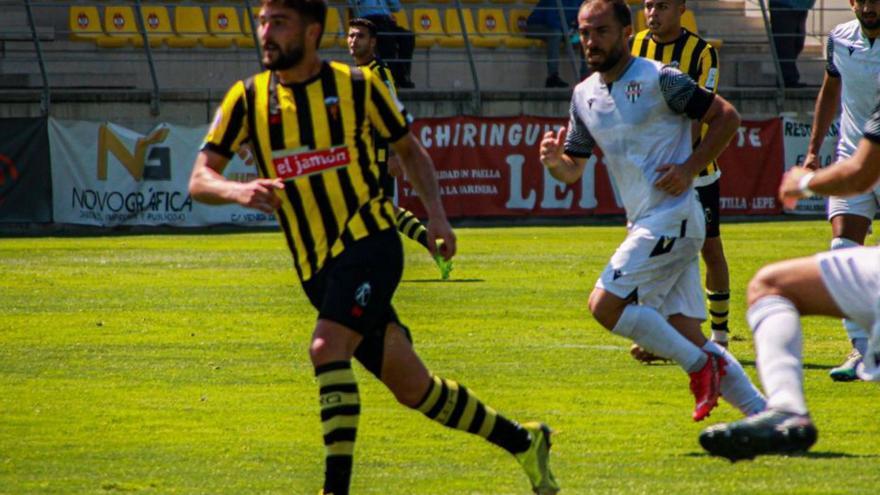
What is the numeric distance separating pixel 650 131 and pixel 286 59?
7.75 ft

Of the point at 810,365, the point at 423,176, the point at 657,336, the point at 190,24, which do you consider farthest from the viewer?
the point at 190,24

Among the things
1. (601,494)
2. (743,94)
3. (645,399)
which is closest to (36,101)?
(743,94)

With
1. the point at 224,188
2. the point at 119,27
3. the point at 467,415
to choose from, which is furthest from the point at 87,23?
the point at 467,415

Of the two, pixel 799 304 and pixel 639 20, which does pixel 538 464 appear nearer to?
pixel 799 304

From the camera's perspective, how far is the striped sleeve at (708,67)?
11.0 meters

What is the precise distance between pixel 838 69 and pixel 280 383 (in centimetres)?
392

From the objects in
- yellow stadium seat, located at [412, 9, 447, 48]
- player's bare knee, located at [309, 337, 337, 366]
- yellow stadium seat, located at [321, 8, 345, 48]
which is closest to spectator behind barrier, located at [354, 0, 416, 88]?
yellow stadium seat, located at [321, 8, 345, 48]

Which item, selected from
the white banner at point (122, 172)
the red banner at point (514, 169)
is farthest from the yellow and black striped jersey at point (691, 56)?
the red banner at point (514, 169)

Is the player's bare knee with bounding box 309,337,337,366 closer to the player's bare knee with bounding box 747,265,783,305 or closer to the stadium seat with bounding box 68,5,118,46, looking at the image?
the player's bare knee with bounding box 747,265,783,305

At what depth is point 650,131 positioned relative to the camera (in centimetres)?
812

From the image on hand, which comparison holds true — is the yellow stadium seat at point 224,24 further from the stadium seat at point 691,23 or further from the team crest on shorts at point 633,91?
the team crest on shorts at point 633,91

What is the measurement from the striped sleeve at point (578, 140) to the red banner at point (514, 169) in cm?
1849

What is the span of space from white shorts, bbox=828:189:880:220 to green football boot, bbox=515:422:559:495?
14.4 ft

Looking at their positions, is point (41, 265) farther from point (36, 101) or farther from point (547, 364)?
point (547, 364)
